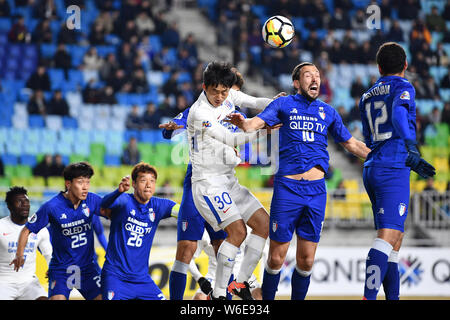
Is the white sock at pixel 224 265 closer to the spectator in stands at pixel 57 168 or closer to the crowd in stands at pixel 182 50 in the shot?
the spectator in stands at pixel 57 168

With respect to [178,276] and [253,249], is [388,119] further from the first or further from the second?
[178,276]

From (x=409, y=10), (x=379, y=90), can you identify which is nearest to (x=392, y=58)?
(x=379, y=90)

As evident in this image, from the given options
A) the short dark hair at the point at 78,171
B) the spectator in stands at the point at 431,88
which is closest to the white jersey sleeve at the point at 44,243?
the short dark hair at the point at 78,171

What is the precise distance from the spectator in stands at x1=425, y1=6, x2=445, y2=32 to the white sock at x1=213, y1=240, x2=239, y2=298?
16.0 m

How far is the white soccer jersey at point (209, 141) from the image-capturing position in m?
6.23

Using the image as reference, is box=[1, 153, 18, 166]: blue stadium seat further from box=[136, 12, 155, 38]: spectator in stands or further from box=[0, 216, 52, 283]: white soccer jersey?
box=[0, 216, 52, 283]: white soccer jersey

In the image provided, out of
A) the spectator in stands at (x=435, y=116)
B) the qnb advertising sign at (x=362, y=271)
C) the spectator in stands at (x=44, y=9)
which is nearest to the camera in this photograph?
the qnb advertising sign at (x=362, y=271)

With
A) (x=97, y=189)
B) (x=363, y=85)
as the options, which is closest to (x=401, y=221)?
(x=97, y=189)

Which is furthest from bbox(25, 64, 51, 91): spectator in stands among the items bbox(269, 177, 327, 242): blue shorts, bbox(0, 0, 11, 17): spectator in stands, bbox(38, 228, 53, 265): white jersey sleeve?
bbox(269, 177, 327, 242): blue shorts

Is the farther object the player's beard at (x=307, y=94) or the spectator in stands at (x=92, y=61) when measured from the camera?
the spectator in stands at (x=92, y=61)

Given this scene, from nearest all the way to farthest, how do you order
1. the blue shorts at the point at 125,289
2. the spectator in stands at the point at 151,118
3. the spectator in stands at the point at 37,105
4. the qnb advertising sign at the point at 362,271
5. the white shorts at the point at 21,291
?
the blue shorts at the point at 125,289 < the white shorts at the point at 21,291 < the qnb advertising sign at the point at 362,271 < the spectator in stands at the point at 151,118 < the spectator in stands at the point at 37,105

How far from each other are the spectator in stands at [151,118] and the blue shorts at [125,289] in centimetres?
916

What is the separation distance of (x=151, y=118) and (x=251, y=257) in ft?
33.0
